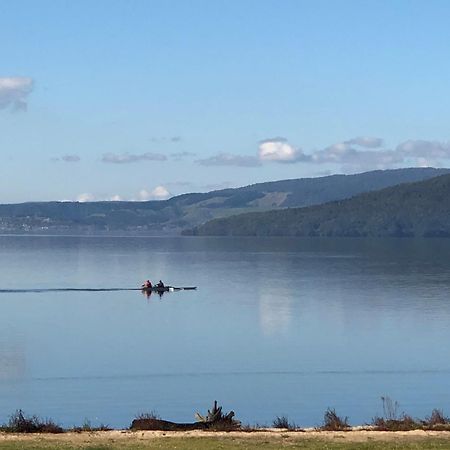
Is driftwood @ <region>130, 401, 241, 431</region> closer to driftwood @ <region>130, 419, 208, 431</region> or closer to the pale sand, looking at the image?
driftwood @ <region>130, 419, 208, 431</region>

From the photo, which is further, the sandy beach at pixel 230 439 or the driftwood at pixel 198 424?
the driftwood at pixel 198 424

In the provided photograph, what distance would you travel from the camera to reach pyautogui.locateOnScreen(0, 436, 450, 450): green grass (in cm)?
2958

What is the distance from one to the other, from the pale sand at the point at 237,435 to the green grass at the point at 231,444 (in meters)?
0.45

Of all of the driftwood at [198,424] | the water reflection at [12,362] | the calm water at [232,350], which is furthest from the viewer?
the water reflection at [12,362]

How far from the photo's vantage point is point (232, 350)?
222 feet

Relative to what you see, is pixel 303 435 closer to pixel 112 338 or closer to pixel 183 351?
pixel 183 351

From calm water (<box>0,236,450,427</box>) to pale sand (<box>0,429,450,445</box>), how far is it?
908 centimetres

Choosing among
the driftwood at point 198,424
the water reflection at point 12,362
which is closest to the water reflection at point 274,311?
the water reflection at point 12,362

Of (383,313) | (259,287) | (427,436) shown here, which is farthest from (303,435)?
(259,287)

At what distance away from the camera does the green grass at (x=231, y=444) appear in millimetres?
29578

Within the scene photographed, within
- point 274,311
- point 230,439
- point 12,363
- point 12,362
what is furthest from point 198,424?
point 274,311

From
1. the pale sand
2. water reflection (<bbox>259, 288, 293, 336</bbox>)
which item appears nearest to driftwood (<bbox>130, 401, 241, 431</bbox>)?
the pale sand

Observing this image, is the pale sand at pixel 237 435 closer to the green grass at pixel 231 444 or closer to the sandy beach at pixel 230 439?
the sandy beach at pixel 230 439

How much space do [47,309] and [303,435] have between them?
226 ft
